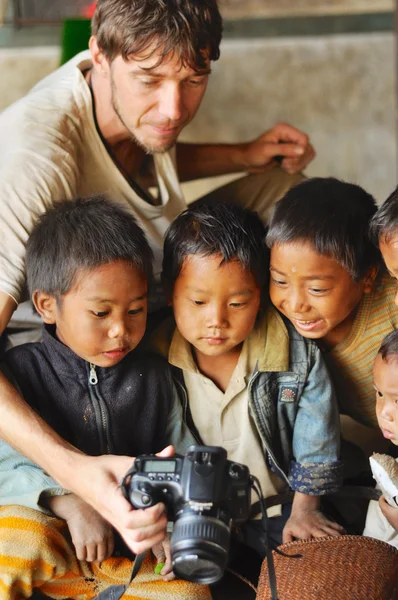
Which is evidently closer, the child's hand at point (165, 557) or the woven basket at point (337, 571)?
the woven basket at point (337, 571)

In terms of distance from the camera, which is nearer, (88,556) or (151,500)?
(151,500)

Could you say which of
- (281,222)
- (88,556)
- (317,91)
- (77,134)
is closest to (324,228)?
(281,222)

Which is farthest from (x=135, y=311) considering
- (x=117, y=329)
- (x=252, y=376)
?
(x=252, y=376)

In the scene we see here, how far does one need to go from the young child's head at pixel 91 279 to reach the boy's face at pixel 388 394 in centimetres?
47

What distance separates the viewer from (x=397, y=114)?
3803 millimetres

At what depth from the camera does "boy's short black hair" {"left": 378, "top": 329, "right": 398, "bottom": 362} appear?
1593mm

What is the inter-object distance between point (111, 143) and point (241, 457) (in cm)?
81

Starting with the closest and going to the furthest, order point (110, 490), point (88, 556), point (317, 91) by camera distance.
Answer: point (110, 490), point (88, 556), point (317, 91)

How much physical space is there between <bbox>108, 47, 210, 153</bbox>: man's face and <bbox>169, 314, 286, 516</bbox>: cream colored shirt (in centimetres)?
48

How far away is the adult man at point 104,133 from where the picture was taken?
1.59m

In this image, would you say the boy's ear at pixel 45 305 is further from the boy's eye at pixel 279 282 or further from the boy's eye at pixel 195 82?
the boy's eye at pixel 195 82

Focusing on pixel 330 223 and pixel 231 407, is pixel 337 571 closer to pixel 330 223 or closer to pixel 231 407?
pixel 231 407

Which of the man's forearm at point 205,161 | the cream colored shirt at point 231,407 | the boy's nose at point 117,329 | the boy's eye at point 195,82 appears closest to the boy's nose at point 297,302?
the cream colored shirt at point 231,407

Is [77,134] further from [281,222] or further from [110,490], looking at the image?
[110,490]
